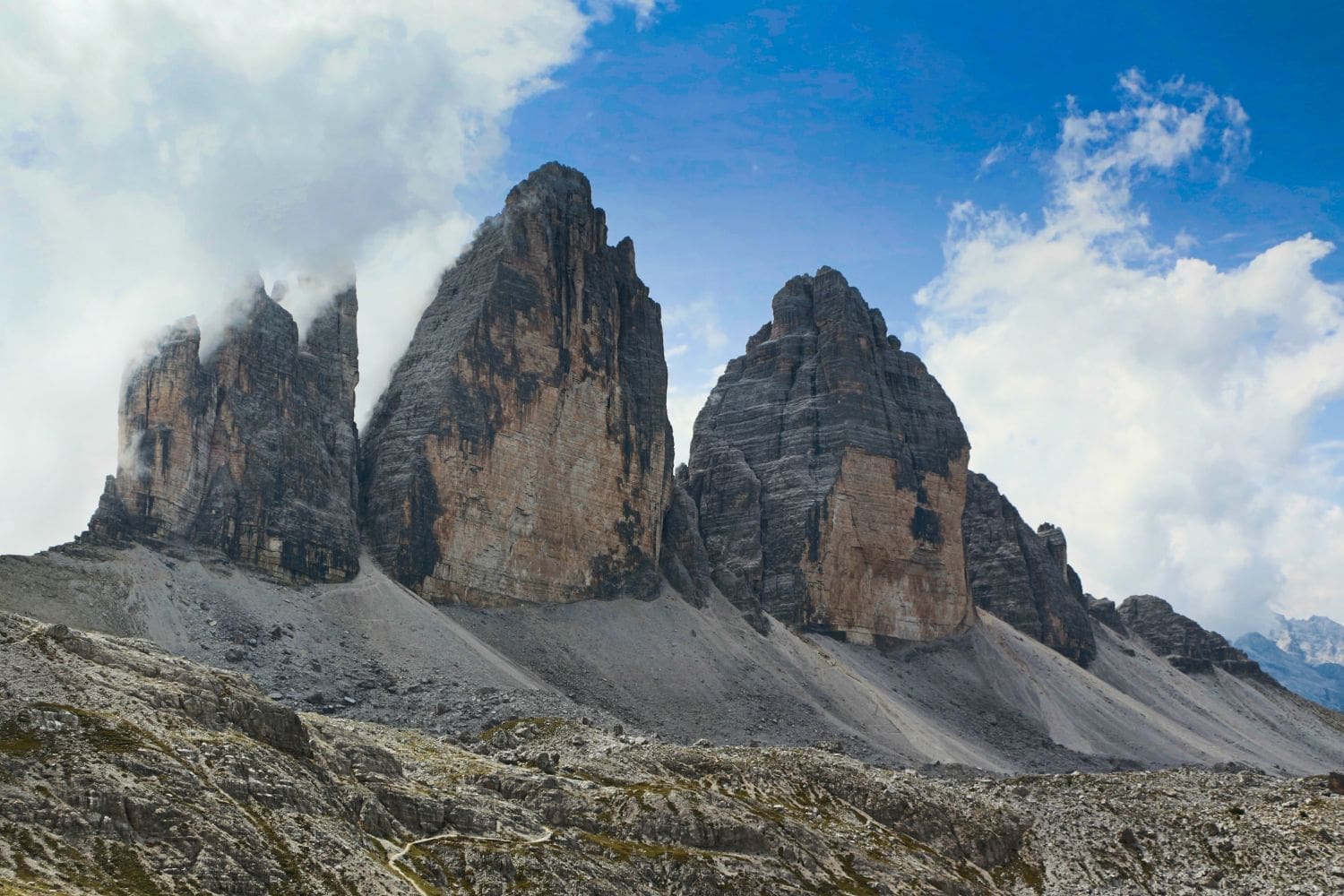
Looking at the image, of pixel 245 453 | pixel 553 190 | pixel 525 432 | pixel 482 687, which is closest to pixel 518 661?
pixel 482 687

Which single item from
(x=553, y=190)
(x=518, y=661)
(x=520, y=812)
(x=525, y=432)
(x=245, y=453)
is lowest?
(x=520, y=812)

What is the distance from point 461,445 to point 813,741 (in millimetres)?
56509

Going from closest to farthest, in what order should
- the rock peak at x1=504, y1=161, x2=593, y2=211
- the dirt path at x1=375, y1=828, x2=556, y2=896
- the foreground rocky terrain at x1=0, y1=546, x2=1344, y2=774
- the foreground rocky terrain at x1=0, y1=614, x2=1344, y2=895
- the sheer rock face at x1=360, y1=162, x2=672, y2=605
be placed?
the foreground rocky terrain at x1=0, y1=614, x2=1344, y2=895
the dirt path at x1=375, y1=828, x2=556, y2=896
the foreground rocky terrain at x1=0, y1=546, x2=1344, y2=774
the sheer rock face at x1=360, y1=162, x2=672, y2=605
the rock peak at x1=504, y1=161, x2=593, y2=211

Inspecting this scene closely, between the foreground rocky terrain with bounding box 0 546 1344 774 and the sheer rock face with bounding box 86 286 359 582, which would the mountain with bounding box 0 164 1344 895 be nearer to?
the sheer rock face with bounding box 86 286 359 582

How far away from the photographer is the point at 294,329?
167 metres

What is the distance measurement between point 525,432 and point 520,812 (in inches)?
3900

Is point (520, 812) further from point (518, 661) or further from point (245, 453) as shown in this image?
point (245, 453)

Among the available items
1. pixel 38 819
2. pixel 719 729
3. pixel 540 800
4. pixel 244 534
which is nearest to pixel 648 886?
pixel 540 800

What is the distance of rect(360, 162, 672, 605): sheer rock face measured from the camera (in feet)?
552

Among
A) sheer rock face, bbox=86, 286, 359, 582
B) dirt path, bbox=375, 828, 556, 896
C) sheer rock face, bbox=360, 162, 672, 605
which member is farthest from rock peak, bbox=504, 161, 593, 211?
dirt path, bbox=375, 828, 556, 896

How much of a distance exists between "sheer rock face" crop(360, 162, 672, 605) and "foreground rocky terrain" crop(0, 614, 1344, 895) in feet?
171

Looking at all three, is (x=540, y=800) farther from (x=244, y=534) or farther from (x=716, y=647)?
(x=716, y=647)

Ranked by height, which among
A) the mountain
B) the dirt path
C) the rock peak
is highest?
the rock peak

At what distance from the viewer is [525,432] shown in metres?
178
